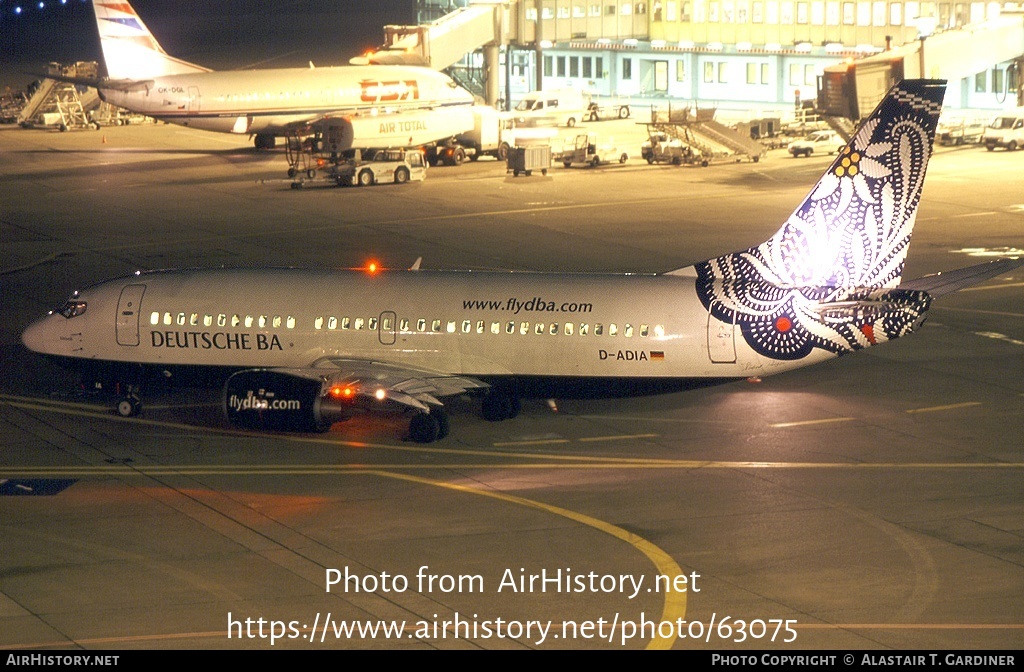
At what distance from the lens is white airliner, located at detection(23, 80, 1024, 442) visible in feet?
127

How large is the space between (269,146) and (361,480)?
2995 inches

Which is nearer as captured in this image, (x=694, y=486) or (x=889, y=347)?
(x=694, y=486)

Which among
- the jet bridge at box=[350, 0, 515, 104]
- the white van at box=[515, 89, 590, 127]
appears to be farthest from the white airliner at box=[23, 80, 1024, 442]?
the white van at box=[515, 89, 590, 127]

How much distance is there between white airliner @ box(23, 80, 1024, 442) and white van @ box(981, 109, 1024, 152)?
67090 millimetres

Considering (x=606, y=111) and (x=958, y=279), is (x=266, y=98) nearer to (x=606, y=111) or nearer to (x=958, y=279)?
(x=606, y=111)

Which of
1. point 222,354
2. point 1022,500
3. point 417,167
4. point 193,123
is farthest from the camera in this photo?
point 193,123

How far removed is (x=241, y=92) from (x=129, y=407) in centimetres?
6566

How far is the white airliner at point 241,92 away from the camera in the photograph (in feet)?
340

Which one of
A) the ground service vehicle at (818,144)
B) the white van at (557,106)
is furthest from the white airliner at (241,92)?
the ground service vehicle at (818,144)

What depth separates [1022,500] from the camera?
33.6 meters

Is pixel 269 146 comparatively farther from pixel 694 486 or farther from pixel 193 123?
pixel 694 486

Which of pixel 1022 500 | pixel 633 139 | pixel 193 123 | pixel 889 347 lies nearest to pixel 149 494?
pixel 1022 500

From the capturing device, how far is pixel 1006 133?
104m

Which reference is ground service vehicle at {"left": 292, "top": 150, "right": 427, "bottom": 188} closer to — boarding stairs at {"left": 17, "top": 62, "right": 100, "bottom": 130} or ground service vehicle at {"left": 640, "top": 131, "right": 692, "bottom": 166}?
ground service vehicle at {"left": 640, "top": 131, "right": 692, "bottom": 166}
